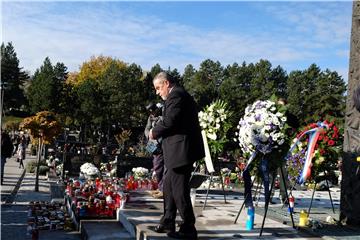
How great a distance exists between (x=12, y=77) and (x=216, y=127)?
252ft

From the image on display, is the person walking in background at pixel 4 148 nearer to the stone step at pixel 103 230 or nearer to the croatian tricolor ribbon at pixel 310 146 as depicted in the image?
the stone step at pixel 103 230

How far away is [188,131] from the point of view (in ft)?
17.4

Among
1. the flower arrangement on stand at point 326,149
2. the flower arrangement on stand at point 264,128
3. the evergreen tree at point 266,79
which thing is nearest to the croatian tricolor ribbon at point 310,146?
the flower arrangement on stand at point 326,149

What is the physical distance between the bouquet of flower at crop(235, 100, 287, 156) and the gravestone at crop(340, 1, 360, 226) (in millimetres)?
1495

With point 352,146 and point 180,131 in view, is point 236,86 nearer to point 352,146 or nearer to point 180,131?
point 352,146

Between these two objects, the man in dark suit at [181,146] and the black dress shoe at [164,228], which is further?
the black dress shoe at [164,228]

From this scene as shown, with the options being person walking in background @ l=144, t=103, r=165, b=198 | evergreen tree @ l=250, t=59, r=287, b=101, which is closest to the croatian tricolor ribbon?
person walking in background @ l=144, t=103, r=165, b=198

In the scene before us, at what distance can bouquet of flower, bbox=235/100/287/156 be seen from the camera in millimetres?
6168

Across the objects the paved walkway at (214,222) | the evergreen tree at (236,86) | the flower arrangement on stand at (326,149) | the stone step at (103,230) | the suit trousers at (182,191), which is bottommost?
the stone step at (103,230)

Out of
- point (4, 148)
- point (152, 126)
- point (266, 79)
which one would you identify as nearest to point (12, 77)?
point (266, 79)

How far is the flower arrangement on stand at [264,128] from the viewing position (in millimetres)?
6168

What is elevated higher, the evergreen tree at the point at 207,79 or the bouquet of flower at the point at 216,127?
the evergreen tree at the point at 207,79

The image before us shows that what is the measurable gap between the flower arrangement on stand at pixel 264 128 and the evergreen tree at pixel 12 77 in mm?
67700

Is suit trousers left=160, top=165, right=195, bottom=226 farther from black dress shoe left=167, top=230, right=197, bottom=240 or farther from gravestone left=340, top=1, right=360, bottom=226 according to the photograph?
gravestone left=340, top=1, right=360, bottom=226
